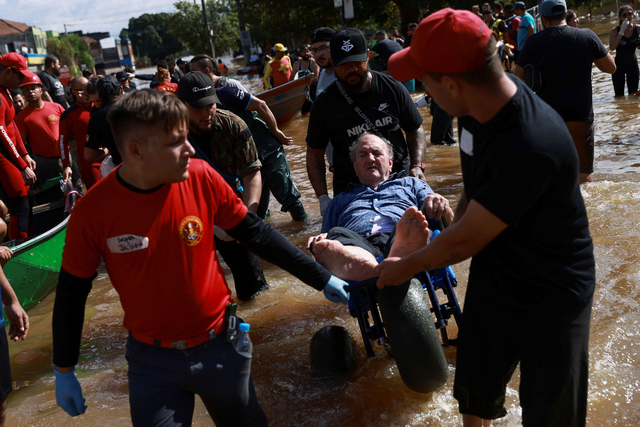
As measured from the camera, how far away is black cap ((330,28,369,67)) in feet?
13.7

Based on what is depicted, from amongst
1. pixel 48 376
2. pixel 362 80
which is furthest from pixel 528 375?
pixel 48 376

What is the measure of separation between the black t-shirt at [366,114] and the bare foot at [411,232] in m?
1.45

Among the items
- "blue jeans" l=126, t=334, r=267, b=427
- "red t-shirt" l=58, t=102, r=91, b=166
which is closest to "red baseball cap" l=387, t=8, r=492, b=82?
"blue jeans" l=126, t=334, r=267, b=427

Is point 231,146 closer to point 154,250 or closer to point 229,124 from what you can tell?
point 229,124

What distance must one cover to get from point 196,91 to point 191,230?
6.74 ft

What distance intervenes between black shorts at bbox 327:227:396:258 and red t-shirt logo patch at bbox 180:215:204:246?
57.1 inches

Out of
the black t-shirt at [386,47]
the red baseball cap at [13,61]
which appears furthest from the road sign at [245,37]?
the red baseball cap at [13,61]

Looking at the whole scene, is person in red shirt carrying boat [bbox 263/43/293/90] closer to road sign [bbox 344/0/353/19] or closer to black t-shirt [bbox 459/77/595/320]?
road sign [bbox 344/0/353/19]

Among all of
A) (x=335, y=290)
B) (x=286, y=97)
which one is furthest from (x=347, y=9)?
(x=335, y=290)

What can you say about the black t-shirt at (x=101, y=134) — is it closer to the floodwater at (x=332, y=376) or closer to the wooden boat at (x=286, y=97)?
the floodwater at (x=332, y=376)

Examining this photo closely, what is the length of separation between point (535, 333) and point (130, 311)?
1.52 metres

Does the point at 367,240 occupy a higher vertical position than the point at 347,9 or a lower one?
lower

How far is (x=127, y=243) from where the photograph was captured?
2055mm

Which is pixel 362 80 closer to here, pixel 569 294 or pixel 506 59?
pixel 569 294
